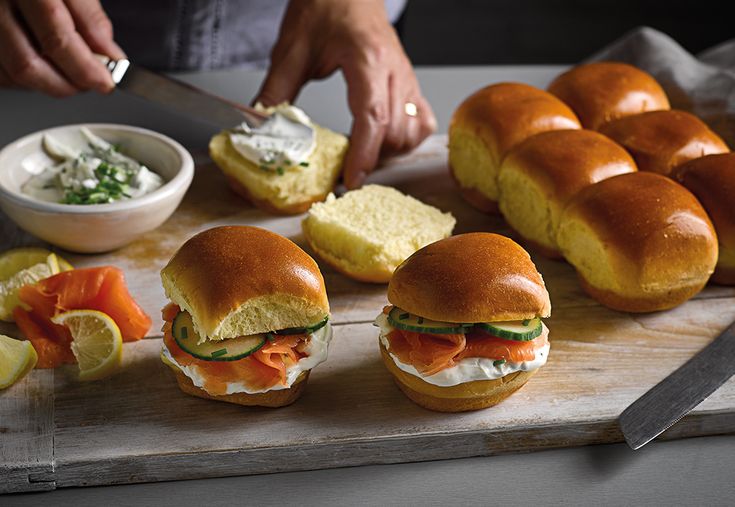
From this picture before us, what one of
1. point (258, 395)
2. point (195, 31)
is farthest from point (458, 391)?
point (195, 31)

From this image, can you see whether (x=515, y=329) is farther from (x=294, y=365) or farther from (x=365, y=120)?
(x=365, y=120)

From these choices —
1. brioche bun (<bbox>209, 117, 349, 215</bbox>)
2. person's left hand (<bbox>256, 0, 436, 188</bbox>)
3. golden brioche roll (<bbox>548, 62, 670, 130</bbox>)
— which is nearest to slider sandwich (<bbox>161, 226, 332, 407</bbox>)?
brioche bun (<bbox>209, 117, 349, 215</bbox>)

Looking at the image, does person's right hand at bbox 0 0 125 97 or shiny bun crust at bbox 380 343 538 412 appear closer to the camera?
shiny bun crust at bbox 380 343 538 412

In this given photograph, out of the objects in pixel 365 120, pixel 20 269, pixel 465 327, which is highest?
pixel 465 327

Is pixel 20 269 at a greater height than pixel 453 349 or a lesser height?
lesser

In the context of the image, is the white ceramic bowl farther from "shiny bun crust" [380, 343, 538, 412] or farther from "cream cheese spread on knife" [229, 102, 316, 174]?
"shiny bun crust" [380, 343, 538, 412]

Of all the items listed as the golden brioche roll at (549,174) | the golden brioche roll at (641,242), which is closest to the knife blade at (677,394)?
the golden brioche roll at (641,242)

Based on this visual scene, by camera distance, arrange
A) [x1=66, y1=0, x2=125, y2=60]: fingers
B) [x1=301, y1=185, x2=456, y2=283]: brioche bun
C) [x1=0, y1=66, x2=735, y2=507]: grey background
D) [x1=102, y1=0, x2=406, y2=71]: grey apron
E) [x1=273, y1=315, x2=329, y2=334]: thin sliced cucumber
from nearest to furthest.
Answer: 1. [x1=0, y1=66, x2=735, y2=507]: grey background
2. [x1=273, y1=315, x2=329, y2=334]: thin sliced cucumber
3. [x1=301, y1=185, x2=456, y2=283]: brioche bun
4. [x1=66, y1=0, x2=125, y2=60]: fingers
5. [x1=102, y1=0, x2=406, y2=71]: grey apron
